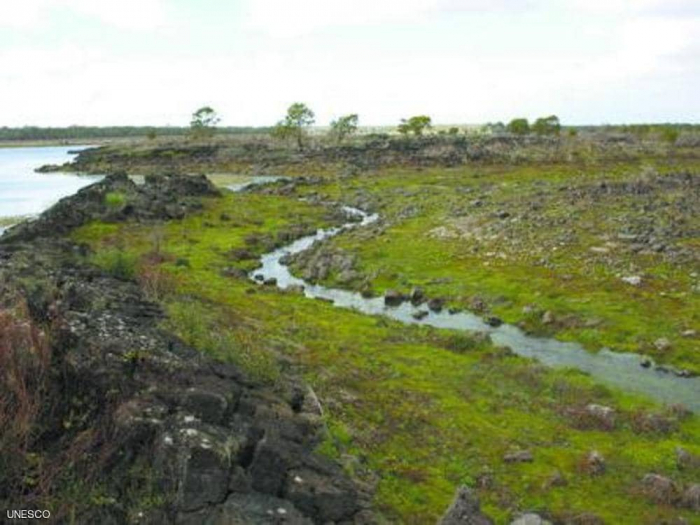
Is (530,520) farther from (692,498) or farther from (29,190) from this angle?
(29,190)

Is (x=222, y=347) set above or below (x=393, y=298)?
above

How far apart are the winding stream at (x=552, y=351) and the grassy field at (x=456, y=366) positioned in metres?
1.59

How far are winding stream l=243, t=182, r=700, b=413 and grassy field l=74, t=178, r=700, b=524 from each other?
1.59 meters

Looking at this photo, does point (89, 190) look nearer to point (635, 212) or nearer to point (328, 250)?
point (328, 250)

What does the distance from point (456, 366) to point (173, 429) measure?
752 inches

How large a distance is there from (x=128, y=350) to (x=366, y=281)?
33.7 meters

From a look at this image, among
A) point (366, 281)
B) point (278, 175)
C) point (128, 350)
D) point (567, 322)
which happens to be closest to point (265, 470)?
point (128, 350)

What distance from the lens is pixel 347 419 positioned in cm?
2572

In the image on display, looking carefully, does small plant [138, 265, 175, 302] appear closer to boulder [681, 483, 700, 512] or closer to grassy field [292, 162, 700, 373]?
grassy field [292, 162, 700, 373]

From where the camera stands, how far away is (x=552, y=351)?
122ft

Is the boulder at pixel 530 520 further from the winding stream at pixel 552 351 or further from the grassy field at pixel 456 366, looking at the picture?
the winding stream at pixel 552 351

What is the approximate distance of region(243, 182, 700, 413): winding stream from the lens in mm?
31797

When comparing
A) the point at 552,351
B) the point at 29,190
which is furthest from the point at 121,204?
the point at 29,190

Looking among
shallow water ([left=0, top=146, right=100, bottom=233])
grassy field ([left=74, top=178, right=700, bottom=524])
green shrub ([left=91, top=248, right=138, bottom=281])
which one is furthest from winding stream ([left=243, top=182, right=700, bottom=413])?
shallow water ([left=0, top=146, right=100, bottom=233])
